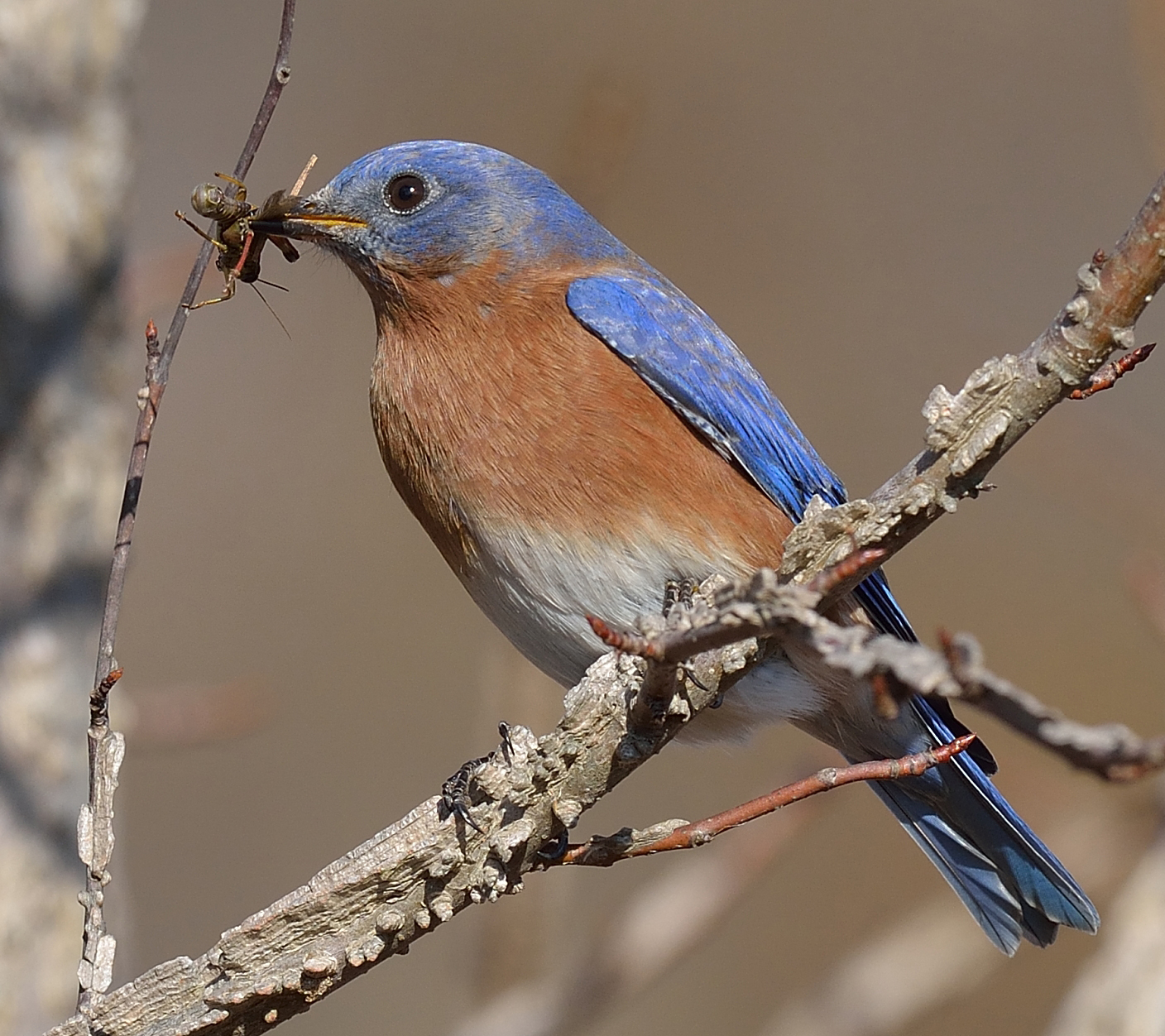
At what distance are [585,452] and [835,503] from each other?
0.74 metres

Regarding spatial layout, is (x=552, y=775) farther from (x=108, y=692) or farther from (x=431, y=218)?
(x=431, y=218)

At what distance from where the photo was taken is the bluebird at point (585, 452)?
310 cm

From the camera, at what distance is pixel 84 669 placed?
3.42m

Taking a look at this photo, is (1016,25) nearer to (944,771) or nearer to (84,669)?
(944,771)

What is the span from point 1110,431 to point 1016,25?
3876 mm

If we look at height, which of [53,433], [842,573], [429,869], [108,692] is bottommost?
[842,573]

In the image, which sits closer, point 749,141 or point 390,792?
point 390,792

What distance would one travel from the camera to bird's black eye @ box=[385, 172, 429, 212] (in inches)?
146

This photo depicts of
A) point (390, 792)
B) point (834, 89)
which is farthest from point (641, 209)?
point (390, 792)

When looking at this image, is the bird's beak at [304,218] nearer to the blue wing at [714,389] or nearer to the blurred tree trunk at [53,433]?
the blurred tree trunk at [53,433]

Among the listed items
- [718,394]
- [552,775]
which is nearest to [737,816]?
[552,775]

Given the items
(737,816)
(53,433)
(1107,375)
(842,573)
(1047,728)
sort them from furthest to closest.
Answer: (53,433) → (737,816) → (1107,375) → (842,573) → (1047,728)

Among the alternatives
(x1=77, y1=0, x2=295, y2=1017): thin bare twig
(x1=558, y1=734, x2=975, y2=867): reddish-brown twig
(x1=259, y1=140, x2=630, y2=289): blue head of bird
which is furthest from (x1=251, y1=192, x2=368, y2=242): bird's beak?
(x1=558, y1=734, x2=975, y2=867): reddish-brown twig

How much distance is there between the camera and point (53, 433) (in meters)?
3.37
